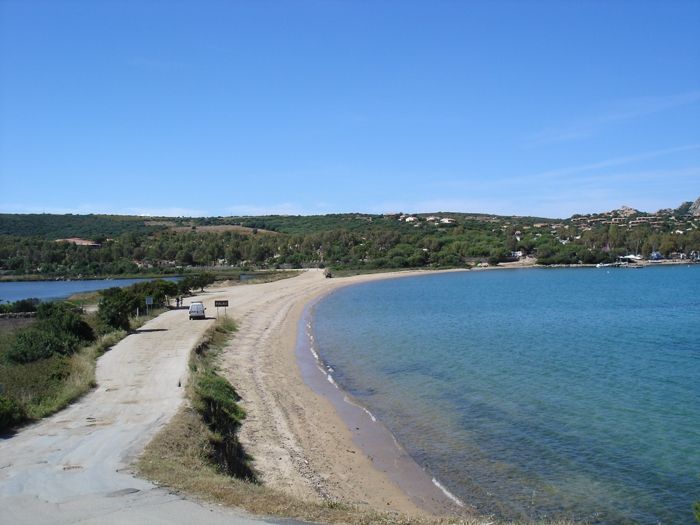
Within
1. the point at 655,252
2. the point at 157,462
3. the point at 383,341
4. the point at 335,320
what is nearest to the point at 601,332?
the point at 383,341

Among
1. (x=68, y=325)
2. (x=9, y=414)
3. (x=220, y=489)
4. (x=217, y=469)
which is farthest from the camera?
(x=68, y=325)

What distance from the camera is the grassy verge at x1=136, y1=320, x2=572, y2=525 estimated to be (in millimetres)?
9805

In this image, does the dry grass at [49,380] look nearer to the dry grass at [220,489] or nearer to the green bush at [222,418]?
the green bush at [222,418]

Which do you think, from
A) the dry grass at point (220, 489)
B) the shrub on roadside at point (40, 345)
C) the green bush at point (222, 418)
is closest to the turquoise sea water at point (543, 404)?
the dry grass at point (220, 489)

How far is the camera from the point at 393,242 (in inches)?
6467

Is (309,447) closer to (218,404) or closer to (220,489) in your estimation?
(218,404)

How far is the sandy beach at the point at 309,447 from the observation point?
13680 millimetres

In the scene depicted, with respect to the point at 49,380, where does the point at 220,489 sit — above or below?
above

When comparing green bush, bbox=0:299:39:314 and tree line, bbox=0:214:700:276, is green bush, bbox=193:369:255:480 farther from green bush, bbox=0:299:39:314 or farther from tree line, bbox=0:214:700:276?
tree line, bbox=0:214:700:276

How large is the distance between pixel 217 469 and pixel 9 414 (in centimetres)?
567

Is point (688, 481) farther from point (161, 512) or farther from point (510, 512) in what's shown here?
point (161, 512)

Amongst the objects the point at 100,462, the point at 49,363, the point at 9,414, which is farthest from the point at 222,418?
the point at 49,363

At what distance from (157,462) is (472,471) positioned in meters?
7.28

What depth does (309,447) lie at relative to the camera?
56.5ft
